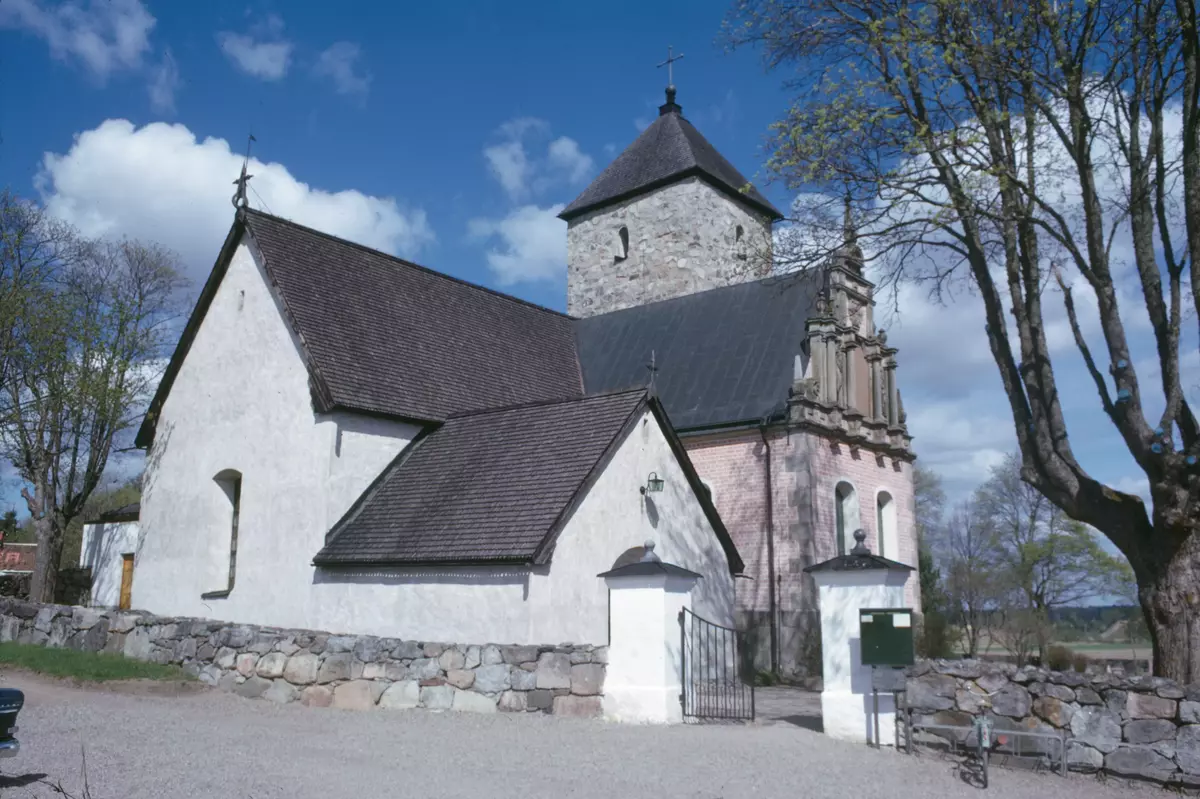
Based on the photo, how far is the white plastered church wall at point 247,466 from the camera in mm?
16688

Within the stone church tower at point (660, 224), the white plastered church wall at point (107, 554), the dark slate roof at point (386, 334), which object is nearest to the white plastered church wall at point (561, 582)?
the dark slate roof at point (386, 334)

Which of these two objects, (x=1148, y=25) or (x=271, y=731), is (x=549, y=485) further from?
(x=1148, y=25)

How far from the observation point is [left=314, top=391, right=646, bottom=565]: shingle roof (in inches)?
546

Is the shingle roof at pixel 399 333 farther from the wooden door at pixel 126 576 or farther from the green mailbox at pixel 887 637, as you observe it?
the wooden door at pixel 126 576

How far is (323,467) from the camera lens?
16656mm

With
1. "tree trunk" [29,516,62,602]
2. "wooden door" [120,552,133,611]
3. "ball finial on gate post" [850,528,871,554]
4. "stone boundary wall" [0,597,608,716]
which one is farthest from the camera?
"wooden door" [120,552,133,611]

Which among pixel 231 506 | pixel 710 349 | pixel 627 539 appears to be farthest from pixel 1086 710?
pixel 710 349

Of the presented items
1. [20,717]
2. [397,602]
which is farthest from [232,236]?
[20,717]

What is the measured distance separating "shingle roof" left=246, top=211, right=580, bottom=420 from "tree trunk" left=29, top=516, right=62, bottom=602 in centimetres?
1022

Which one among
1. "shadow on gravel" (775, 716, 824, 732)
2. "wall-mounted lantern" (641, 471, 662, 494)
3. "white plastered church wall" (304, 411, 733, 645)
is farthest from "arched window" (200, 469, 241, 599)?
"shadow on gravel" (775, 716, 824, 732)

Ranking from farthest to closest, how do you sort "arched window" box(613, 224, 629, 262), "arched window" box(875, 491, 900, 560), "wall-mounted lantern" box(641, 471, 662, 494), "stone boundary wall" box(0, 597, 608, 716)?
"arched window" box(613, 224, 629, 262) → "arched window" box(875, 491, 900, 560) → "wall-mounted lantern" box(641, 471, 662, 494) → "stone boundary wall" box(0, 597, 608, 716)

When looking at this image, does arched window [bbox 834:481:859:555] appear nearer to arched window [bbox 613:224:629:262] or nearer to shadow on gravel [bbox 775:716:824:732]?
shadow on gravel [bbox 775:716:824:732]

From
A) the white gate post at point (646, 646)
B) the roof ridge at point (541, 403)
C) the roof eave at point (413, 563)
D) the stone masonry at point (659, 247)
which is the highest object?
the stone masonry at point (659, 247)

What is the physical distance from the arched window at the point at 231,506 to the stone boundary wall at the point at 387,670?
3.92 meters
